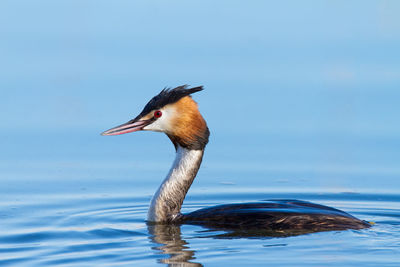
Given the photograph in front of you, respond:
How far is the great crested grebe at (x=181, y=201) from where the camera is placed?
9844 millimetres

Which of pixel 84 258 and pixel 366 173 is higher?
pixel 366 173

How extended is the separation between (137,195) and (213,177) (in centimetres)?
114

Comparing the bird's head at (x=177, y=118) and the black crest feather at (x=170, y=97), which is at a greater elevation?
the black crest feather at (x=170, y=97)

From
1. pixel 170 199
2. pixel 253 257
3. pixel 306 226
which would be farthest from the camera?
pixel 170 199

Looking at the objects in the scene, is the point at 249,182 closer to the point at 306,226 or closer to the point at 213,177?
the point at 213,177

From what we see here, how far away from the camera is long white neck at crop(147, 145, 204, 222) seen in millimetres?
10570

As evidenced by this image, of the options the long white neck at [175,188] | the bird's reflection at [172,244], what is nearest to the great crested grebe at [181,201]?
the long white neck at [175,188]

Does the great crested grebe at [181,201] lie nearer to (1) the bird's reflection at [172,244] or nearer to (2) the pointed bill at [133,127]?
(2) the pointed bill at [133,127]

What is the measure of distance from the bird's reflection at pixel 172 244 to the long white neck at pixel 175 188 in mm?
141

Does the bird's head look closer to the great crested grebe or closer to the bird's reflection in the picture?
the great crested grebe

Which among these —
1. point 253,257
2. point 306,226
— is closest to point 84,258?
point 253,257

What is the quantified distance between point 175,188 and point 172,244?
1.24m

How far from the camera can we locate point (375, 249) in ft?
29.9

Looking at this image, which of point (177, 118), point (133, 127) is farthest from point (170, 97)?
point (133, 127)
